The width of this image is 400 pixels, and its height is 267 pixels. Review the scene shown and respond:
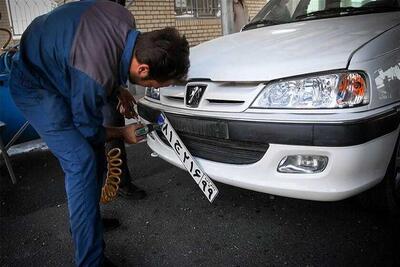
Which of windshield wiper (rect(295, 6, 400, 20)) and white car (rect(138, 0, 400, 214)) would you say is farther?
windshield wiper (rect(295, 6, 400, 20))

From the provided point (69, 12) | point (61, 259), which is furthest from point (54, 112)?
point (61, 259)

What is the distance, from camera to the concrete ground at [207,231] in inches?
87.4

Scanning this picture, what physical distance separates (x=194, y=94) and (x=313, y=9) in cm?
153

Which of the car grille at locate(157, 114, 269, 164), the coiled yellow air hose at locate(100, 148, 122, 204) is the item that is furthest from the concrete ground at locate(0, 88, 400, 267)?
the car grille at locate(157, 114, 269, 164)

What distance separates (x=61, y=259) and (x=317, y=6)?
275cm

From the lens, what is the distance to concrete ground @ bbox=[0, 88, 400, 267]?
2.22 metres

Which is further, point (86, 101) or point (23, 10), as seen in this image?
point (23, 10)

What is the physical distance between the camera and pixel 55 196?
10.5ft

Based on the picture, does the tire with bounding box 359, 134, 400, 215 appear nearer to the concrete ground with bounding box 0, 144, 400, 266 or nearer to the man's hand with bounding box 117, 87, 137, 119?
→ the concrete ground with bounding box 0, 144, 400, 266

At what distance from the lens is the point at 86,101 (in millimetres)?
1695

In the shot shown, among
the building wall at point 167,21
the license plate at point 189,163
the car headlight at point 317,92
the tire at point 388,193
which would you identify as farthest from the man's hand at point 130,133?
the building wall at point 167,21

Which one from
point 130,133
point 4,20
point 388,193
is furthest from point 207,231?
point 4,20

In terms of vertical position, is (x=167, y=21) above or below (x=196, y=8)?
below

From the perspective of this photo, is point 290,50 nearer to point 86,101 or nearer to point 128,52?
point 128,52
